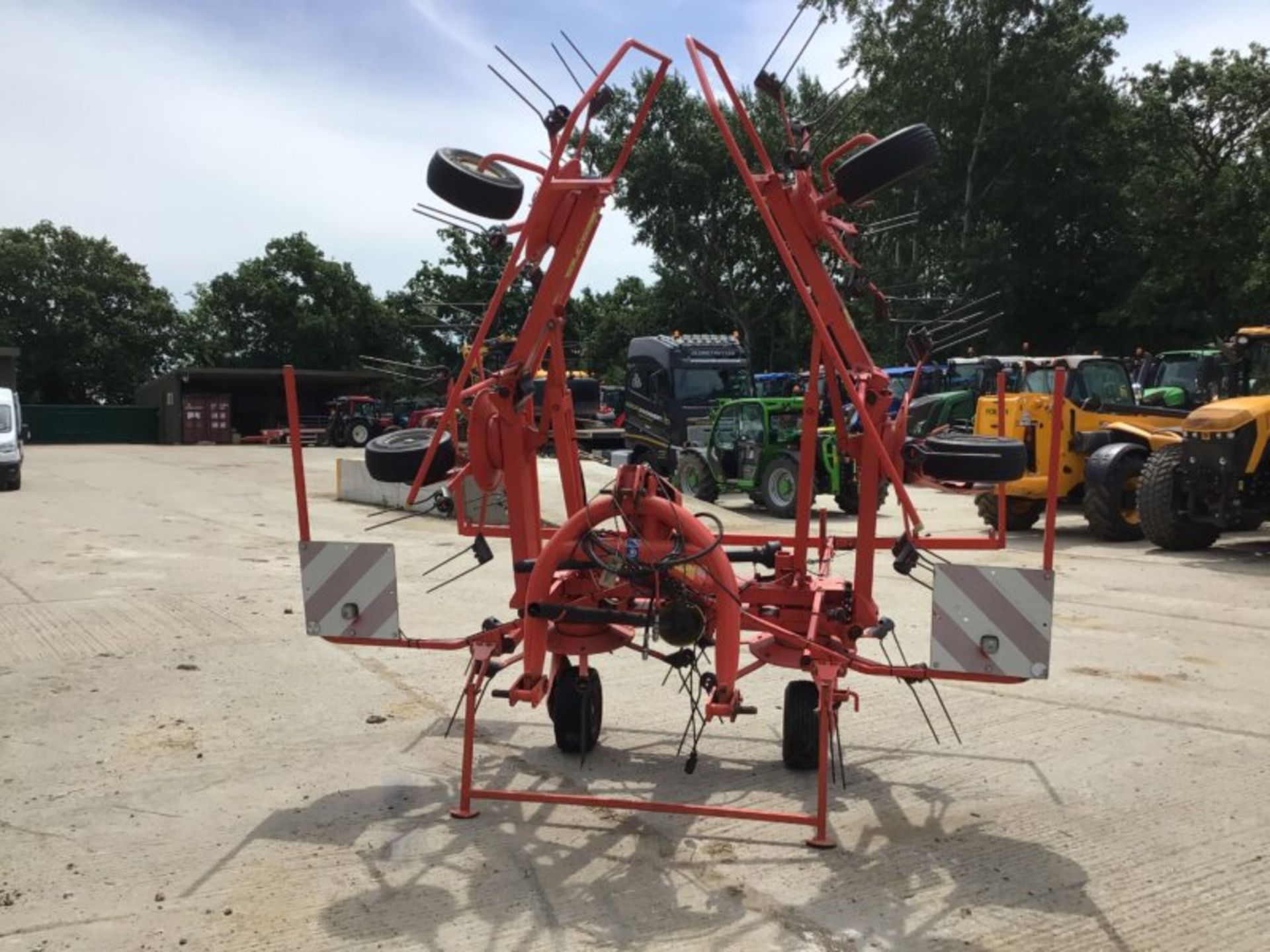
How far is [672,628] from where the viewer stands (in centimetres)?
450

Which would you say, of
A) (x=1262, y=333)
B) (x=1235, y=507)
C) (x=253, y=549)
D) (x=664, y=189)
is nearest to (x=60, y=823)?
(x=253, y=549)

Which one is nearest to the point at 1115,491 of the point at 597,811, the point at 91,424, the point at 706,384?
the point at 706,384

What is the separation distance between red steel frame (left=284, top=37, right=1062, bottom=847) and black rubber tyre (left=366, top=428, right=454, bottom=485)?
0.09 m

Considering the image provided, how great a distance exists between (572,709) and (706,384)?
666 inches

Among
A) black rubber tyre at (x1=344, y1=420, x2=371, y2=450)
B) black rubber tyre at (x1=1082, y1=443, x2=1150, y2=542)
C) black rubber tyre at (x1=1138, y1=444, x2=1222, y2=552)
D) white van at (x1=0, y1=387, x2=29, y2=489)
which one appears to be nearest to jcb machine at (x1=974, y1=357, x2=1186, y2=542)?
black rubber tyre at (x1=1082, y1=443, x2=1150, y2=542)

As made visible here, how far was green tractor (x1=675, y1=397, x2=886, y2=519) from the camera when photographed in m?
16.2

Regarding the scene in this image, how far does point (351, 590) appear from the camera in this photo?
16.3ft

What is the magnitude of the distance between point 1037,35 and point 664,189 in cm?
1211

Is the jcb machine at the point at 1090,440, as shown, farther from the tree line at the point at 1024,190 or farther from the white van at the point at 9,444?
the white van at the point at 9,444

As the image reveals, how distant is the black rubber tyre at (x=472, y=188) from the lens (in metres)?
4.77

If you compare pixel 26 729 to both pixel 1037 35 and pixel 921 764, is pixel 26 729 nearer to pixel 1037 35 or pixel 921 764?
pixel 921 764

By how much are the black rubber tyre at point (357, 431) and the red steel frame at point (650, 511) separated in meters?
35.0

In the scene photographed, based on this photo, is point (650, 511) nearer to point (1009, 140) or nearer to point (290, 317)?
point (1009, 140)

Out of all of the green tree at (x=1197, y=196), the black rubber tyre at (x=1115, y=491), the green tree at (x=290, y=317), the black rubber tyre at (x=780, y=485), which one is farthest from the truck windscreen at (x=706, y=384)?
the green tree at (x=290, y=317)
